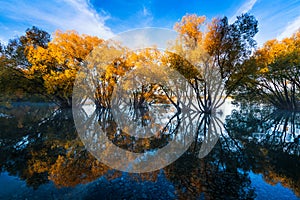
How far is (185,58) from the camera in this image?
50.6 ft

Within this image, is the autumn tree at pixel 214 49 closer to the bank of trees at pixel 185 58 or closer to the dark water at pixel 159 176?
the bank of trees at pixel 185 58

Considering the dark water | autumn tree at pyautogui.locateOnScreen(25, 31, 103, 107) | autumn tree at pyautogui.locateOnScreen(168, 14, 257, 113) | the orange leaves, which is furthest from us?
autumn tree at pyautogui.locateOnScreen(25, 31, 103, 107)

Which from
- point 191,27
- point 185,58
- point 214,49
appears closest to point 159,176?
point 185,58

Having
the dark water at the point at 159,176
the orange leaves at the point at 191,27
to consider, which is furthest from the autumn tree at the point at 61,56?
the dark water at the point at 159,176

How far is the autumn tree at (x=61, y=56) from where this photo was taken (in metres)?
17.4

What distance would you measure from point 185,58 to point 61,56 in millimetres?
15596

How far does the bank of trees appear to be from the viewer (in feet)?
49.3

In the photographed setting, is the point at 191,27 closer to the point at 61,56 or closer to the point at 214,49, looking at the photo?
the point at 214,49

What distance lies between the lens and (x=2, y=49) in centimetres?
2033

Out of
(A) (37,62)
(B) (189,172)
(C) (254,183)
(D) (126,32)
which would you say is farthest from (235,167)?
(A) (37,62)

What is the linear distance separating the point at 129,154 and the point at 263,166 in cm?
481

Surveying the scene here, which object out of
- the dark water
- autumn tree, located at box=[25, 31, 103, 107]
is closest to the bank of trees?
autumn tree, located at box=[25, 31, 103, 107]

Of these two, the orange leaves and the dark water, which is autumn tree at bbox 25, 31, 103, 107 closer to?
the orange leaves

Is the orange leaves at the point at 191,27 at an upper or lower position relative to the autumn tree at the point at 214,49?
upper
